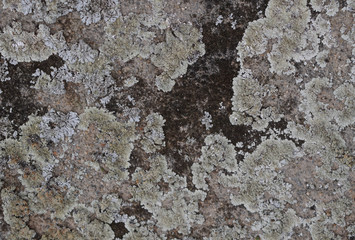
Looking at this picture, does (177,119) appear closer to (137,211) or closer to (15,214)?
(137,211)

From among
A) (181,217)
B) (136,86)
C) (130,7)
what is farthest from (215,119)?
(130,7)

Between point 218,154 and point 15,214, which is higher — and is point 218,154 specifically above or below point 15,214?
above

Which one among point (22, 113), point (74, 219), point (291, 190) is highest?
point (291, 190)

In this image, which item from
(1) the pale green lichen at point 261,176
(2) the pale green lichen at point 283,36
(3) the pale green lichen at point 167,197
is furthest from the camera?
A: (3) the pale green lichen at point 167,197

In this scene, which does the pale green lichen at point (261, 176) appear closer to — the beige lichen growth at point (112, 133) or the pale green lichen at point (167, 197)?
the pale green lichen at point (167, 197)

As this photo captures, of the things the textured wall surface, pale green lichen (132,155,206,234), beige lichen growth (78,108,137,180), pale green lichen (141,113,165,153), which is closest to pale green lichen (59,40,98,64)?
the textured wall surface

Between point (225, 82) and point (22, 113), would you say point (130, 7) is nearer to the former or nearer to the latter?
point (225, 82)

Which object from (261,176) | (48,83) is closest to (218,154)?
(261,176)

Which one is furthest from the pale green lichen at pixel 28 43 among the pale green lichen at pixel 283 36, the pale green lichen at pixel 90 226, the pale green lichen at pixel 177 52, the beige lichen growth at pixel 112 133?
the pale green lichen at pixel 283 36

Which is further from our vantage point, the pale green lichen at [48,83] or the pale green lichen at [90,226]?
the pale green lichen at [90,226]
